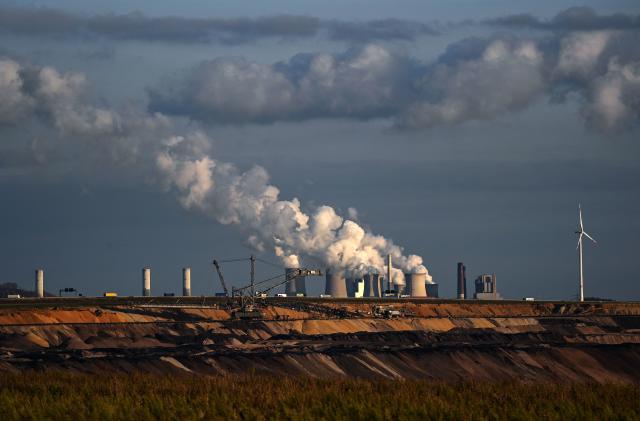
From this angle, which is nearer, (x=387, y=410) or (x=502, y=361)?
(x=387, y=410)

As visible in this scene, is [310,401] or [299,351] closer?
[310,401]

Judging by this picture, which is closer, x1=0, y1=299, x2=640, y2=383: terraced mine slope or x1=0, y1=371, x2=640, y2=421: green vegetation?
x1=0, y1=371, x2=640, y2=421: green vegetation

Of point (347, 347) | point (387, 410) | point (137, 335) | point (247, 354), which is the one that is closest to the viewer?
point (387, 410)

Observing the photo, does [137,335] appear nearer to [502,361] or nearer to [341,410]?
[502,361]

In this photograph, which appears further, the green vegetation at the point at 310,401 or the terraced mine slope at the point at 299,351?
the terraced mine slope at the point at 299,351

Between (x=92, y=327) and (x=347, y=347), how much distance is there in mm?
40196

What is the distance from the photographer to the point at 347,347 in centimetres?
13938

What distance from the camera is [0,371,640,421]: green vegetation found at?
66.1 m

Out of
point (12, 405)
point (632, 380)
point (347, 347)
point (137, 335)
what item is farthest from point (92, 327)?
point (12, 405)

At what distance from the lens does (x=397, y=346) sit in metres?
145

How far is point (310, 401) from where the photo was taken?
6988cm

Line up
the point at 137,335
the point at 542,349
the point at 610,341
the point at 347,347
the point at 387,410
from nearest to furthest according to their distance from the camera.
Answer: the point at 387,410 → the point at 347,347 → the point at 542,349 → the point at 137,335 → the point at 610,341

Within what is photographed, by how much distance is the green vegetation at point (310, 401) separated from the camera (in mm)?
66062

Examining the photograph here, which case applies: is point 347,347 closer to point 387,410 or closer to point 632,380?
point 632,380
